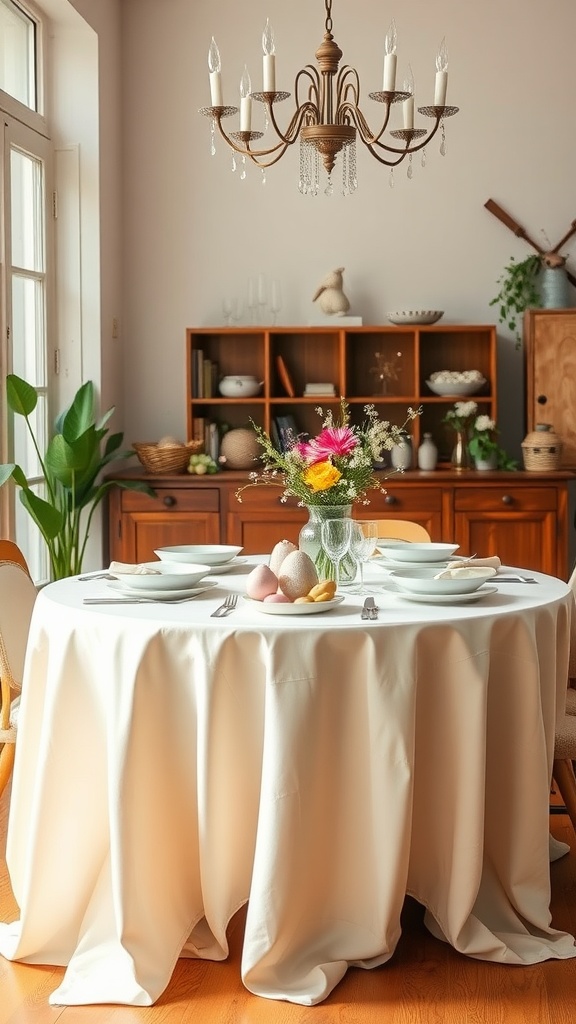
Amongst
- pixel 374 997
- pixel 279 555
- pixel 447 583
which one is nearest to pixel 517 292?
pixel 279 555

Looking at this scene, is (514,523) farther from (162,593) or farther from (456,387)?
(162,593)

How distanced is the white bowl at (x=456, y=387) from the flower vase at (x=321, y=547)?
2.36 m

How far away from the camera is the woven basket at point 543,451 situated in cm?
481

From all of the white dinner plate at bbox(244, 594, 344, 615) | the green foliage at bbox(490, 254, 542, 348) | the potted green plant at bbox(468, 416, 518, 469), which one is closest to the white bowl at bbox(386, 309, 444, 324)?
the green foliage at bbox(490, 254, 542, 348)

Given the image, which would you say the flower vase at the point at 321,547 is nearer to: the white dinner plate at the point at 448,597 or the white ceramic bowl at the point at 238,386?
the white dinner plate at the point at 448,597

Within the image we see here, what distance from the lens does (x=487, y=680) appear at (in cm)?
236

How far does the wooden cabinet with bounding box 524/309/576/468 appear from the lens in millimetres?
4926

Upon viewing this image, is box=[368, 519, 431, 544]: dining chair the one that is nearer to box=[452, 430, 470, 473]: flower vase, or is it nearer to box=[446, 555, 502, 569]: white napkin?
box=[446, 555, 502, 569]: white napkin

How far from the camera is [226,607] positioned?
8.06 feet

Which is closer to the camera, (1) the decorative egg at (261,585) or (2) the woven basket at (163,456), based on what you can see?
(1) the decorative egg at (261,585)

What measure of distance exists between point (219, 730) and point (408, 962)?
69cm

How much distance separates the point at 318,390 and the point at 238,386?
14.4 inches

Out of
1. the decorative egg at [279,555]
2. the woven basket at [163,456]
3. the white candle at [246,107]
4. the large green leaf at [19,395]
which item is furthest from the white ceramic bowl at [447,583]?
the woven basket at [163,456]

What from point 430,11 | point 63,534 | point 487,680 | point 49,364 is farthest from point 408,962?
point 430,11
